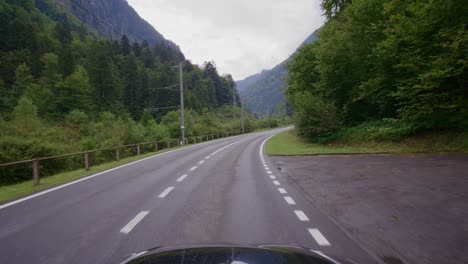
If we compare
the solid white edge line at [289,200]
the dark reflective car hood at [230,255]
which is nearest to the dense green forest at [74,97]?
the solid white edge line at [289,200]

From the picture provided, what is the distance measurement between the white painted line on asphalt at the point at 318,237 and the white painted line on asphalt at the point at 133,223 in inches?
116

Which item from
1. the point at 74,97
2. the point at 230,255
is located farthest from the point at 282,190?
the point at 74,97

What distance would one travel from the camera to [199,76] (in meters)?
119

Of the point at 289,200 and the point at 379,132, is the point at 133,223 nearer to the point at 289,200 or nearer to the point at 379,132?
the point at 289,200

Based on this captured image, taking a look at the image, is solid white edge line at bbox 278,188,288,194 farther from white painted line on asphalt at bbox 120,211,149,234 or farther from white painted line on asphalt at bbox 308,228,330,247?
white painted line on asphalt at bbox 120,211,149,234

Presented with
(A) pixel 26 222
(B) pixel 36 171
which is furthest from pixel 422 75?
(B) pixel 36 171

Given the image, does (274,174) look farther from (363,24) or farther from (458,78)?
(363,24)

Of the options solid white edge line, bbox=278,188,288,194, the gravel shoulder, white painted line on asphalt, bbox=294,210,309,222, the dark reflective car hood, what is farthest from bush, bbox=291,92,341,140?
the dark reflective car hood

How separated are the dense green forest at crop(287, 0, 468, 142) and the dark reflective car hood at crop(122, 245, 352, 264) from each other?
14.7 metres

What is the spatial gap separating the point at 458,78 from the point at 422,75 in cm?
244

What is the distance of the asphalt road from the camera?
337 centimetres

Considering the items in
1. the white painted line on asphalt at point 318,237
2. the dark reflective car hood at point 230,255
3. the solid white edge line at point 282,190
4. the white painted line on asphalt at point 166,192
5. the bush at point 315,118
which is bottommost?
the solid white edge line at point 282,190

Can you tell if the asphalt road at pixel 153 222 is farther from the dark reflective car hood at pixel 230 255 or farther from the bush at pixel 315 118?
the bush at pixel 315 118

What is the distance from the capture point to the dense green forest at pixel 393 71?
13211mm
